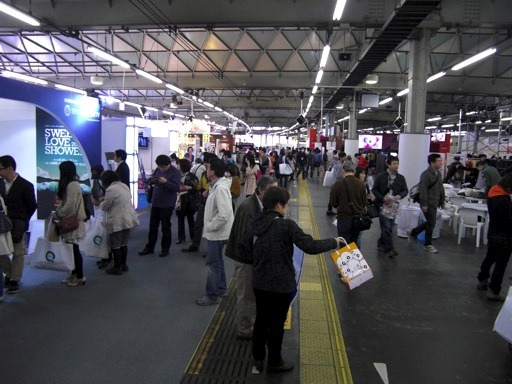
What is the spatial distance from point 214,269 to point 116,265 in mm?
1825

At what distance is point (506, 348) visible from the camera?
3949mm

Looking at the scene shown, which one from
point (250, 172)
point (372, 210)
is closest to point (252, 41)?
point (250, 172)

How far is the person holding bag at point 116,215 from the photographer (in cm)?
554

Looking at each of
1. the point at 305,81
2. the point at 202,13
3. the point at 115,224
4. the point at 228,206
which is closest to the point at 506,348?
the point at 228,206

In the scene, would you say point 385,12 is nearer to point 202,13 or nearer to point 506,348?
point 202,13

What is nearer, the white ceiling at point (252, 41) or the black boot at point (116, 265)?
the black boot at point (116, 265)

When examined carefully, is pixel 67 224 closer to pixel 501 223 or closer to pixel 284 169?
pixel 501 223

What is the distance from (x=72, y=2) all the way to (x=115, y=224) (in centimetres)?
868

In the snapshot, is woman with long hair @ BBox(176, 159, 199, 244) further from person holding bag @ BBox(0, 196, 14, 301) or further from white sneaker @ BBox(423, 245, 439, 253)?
white sneaker @ BBox(423, 245, 439, 253)

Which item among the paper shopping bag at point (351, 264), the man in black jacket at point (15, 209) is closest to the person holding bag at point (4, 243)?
the man in black jacket at point (15, 209)

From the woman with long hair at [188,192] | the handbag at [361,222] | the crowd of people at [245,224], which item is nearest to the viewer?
the crowd of people at [245,224]

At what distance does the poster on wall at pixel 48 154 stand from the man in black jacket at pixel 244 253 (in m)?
4.59

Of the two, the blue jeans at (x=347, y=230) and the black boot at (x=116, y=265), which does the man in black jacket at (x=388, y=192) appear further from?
the black boot at (x=116, y=265)

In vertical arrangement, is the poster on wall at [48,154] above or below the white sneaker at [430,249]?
above
